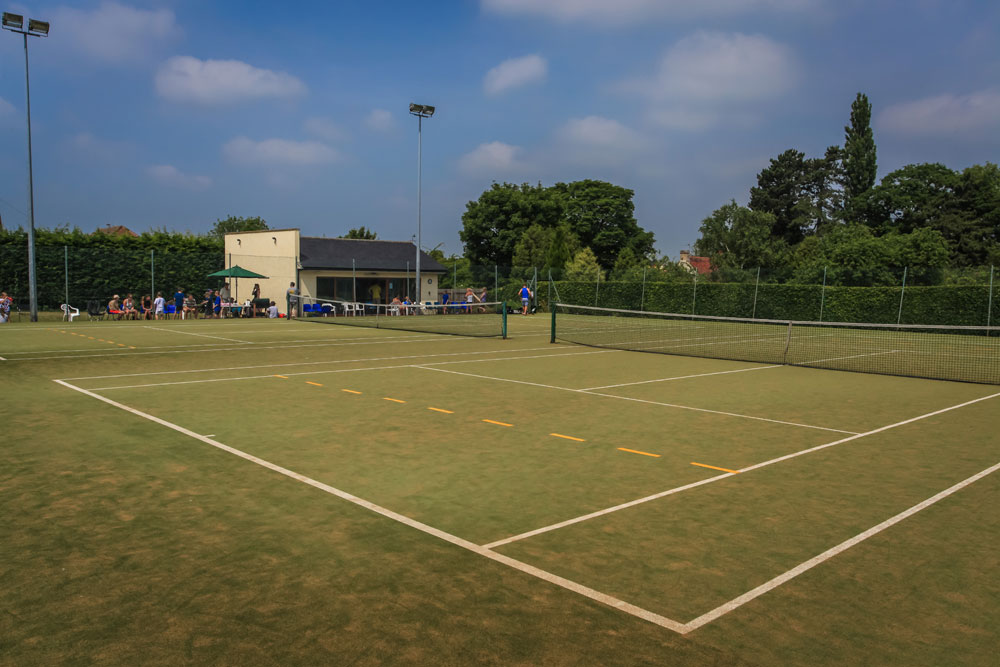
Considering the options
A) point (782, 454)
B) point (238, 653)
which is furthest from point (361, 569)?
point (782, 454)

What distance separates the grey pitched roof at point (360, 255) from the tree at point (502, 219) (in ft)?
60.9

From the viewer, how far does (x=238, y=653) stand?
11.5ft

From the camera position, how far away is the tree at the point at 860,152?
222ft

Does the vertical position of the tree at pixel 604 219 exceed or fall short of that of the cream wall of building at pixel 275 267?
it exceeds it

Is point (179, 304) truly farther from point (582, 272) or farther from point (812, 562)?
point (812, 562)

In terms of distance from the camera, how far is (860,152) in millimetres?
67750

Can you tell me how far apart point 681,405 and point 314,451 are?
5556 millimetres

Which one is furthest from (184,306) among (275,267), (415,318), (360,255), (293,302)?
(360,255)

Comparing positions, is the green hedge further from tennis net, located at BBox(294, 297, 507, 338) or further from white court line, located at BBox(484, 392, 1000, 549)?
white court line, located at BBox(484, 392, 1000, 549)

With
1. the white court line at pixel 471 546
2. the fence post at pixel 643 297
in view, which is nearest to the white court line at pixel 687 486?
the white court line at pixel 471 546

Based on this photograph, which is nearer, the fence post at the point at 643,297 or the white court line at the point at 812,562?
the white court line at the point at 812,562

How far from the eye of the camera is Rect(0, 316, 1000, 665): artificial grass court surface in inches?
146

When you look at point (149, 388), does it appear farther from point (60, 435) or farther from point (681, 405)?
point (681, 405)

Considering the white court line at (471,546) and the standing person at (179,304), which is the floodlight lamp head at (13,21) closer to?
the standing person at (179,304)
